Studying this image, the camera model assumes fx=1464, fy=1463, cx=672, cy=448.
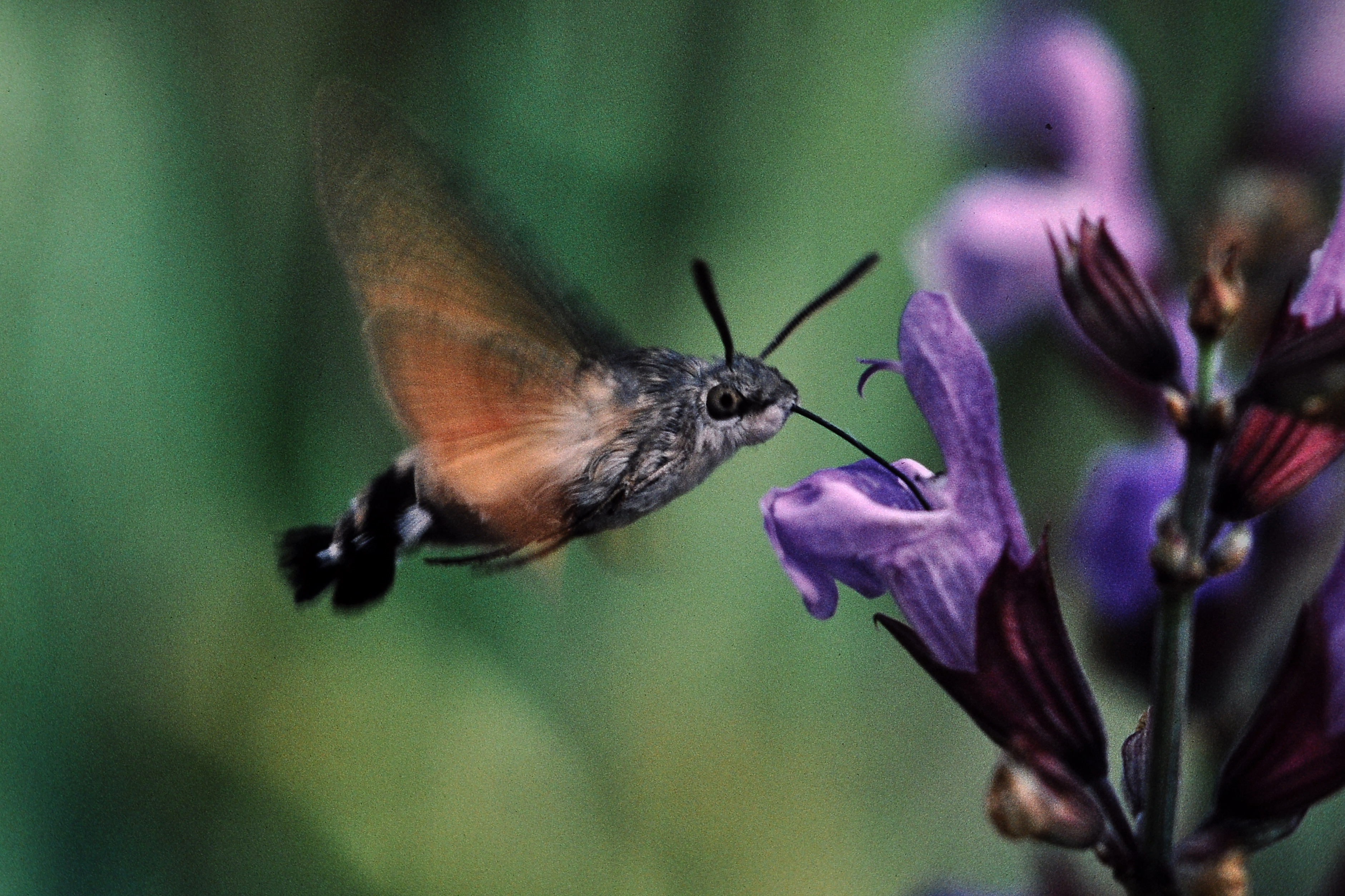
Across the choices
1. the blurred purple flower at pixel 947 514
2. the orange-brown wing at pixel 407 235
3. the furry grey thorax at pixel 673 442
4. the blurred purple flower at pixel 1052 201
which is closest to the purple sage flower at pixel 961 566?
the blurred purple flower at pixel 947 514

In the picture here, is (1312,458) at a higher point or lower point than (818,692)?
higher

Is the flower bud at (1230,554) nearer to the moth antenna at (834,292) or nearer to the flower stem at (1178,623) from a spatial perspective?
the flower stem at (1178,623)

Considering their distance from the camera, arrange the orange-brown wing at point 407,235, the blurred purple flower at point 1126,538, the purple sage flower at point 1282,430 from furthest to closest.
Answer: the blurred purple flower at point 1126,538, the orange-brown wing at point 407,235, the purple sage flower at point 1282,430

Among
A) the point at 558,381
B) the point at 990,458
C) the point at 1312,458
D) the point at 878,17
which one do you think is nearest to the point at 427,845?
the point at 558,381

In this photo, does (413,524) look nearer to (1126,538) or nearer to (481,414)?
(481,414)

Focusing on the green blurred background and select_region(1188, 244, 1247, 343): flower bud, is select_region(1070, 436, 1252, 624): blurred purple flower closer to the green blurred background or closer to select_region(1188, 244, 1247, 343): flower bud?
the green blurred background

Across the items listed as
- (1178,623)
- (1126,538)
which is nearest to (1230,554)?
(1178,623)

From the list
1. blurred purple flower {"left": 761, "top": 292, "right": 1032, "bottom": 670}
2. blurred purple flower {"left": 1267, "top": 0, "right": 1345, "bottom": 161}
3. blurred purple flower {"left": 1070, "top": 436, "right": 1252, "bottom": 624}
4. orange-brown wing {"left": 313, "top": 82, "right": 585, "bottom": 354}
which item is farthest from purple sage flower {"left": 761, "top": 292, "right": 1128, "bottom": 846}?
blurred purple flower {"left": 1267, "top": 0, "right": 1345, "bottom": 161}

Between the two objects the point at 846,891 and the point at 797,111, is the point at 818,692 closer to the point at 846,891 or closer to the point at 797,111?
the point at 846,891
